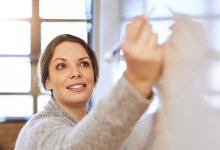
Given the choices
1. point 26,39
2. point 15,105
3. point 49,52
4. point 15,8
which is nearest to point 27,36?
point 26,39

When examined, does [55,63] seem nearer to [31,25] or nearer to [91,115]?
[91,115]

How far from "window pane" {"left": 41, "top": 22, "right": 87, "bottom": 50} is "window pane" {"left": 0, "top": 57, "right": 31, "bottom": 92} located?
0.16 metres

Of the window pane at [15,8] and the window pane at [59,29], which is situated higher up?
the window pane at [15,8]

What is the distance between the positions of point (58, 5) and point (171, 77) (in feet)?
5.32

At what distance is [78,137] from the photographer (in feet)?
1.41

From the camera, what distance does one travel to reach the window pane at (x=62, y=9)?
1965 mm

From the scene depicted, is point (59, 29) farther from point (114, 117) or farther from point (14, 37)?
point (114, 117)

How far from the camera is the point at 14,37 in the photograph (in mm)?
1958

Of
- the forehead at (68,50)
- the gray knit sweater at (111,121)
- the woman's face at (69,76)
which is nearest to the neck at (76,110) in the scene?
the woman's face at (69,76)

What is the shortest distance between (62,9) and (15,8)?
0.24 m

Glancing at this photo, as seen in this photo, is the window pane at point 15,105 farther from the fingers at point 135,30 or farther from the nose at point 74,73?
the fingers at point 135,30

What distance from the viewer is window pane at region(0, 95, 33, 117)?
1975 millimetres

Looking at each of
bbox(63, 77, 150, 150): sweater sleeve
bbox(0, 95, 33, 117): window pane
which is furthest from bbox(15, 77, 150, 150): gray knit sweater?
bbox(0, 95, 33, 117): window pane

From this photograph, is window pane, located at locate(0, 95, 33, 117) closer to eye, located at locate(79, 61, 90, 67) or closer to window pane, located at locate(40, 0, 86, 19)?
window pane, located at locate(40, 0, 86, 19)
